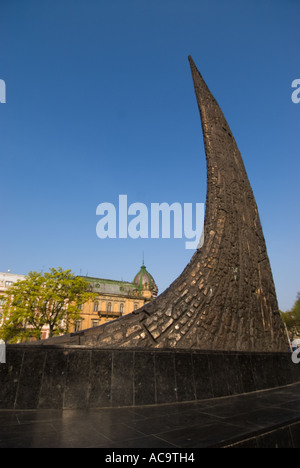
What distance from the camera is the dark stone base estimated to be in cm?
332

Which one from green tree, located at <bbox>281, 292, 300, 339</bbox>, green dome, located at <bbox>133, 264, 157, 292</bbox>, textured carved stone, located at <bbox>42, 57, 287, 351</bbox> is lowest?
green tree, located at <bbox>281, 292, 300, 339</bbox>

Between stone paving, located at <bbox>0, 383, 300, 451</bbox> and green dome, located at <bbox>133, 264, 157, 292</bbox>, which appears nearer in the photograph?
stone paving, located at <bbox>0, 383, 300, 451</bbox>

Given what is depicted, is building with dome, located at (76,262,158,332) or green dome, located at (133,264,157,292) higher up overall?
green dome, located at (133,264,157,292)

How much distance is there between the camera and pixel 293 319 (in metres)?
36.1

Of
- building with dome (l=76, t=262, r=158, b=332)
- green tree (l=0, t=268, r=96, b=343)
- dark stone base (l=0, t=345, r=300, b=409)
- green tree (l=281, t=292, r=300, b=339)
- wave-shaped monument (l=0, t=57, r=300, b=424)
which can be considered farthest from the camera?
green tree (l=281, t=292, r=300, b=339)

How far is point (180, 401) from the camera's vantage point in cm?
376

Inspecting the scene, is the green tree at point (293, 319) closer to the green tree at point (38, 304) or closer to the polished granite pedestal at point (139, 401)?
the green tree at point (38, 304)

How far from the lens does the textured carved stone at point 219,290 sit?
4512mm

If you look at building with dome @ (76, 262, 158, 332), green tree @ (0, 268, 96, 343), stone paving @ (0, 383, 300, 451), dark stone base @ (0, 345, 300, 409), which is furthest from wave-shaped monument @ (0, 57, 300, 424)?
building with dome @ (76, 262, 158, 332)

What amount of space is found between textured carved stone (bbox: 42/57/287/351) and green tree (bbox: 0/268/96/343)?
1451 cm

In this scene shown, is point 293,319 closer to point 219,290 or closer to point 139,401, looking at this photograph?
point 219,290

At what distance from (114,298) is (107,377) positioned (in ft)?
102

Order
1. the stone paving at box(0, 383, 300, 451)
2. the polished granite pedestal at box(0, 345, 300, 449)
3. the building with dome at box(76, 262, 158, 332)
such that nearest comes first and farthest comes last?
1. the stone paving at box(0, 383, 300, 451)
2. the polished granite pedestal at box(0, 345, 300, 449)
3. the building with dome at box(76, 262, 158, 332)

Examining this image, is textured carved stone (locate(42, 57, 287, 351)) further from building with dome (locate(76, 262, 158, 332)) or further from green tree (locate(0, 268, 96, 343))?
building with dome (locate(76, 262, 158, 332))
